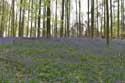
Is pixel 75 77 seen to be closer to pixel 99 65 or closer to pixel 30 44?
pixel 99 65

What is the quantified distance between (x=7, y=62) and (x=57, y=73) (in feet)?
12.3

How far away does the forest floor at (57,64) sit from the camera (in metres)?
12.8

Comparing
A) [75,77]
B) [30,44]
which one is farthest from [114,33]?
[75,77]

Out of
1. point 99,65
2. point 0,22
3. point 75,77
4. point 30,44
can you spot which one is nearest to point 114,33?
point 0,22

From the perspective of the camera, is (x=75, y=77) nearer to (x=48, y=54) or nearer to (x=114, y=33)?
(x=48, y=54)

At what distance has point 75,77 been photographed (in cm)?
1297

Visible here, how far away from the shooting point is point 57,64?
52.6 ft

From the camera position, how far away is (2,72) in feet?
43.2

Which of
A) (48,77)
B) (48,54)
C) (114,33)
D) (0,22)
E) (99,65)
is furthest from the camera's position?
(114,33)

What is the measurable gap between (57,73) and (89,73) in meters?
1.76

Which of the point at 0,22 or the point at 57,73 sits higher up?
the point at 0,22

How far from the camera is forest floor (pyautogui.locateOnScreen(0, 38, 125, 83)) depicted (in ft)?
42.0

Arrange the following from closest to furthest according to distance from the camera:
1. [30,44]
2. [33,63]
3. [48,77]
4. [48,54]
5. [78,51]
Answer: [48,77] < [33,63] < [48,54] < [78,51] < [30,44]

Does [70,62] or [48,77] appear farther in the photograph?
[70,62]
